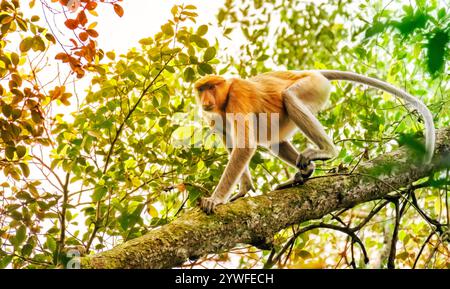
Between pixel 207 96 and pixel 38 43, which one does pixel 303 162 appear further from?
pixel 38 43

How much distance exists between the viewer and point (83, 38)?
372cm

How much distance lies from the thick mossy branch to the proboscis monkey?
1.91ft

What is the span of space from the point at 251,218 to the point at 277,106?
1.68 m

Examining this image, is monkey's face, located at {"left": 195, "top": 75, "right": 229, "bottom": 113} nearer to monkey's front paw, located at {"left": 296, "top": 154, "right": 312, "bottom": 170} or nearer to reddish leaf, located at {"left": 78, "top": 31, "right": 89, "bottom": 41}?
monkey's front paw, located at {"left": 296, "top": 154, "right": 312, "bottom": 170}

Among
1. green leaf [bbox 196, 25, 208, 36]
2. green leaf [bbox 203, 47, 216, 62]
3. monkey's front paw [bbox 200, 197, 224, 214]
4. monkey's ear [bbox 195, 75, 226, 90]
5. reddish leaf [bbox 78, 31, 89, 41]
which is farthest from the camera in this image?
monkey's ear [bbox 195, 75, 226, 90]

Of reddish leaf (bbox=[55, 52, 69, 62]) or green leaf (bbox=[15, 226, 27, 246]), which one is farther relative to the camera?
reddish leaf (bbox=[55, 52, 69, 62])

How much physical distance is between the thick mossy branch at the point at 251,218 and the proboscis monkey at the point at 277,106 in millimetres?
581

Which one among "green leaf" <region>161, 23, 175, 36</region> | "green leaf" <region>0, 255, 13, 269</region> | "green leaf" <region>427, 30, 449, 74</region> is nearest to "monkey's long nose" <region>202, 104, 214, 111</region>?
"green leaf" <region>161, 23, 175, 36</region>

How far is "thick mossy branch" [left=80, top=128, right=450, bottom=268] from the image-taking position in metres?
2.65

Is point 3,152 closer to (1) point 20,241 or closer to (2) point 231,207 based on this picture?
(1) point 20,241

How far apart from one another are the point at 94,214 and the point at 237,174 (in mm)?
1148

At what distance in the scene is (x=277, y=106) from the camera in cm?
466
